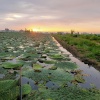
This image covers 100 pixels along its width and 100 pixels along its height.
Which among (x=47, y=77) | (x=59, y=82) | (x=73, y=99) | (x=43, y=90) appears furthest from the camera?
(x=47, y=77)

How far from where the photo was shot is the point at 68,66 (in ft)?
26.6

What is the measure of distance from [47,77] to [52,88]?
0.96m

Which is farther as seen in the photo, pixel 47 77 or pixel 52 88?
pixel 47 77

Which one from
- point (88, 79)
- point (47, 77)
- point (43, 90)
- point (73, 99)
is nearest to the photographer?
point (73, 99)

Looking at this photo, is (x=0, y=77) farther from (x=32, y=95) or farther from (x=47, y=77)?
(x=32, y=95)

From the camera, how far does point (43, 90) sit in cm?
497

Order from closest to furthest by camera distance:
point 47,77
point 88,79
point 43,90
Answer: point 43,90 < point 47,77 < point 88,79

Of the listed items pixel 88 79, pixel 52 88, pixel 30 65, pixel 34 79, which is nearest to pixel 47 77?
pixel 34 79

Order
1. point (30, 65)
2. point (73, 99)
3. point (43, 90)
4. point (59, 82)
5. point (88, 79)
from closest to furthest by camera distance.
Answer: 1. point (73, 99)
2. point (43, 90)
3. point (59, 82)
4. point (88, 79)
5. point (30, 65)

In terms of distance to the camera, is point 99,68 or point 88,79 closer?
point 88,79

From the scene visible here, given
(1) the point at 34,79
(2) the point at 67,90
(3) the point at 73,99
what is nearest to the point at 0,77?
(1) the point at 34,79

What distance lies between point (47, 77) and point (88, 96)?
1754mm

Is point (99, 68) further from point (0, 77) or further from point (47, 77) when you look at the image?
point (0, 77)

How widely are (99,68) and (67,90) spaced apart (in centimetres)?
358
